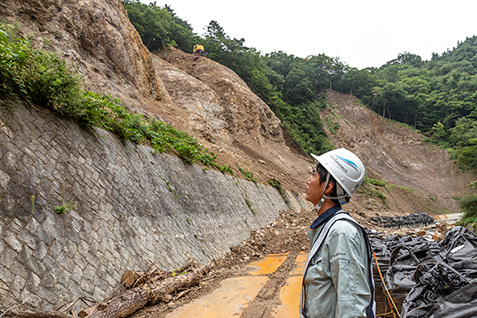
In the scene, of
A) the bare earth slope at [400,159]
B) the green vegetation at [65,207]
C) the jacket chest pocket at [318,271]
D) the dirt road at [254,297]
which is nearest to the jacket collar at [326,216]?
the jacket chest pocket at [318,271]

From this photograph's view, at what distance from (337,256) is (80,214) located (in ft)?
14.3

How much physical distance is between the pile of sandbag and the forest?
107ft

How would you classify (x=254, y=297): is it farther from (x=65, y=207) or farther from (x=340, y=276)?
(x=340, y=276)

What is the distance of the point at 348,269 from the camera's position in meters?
1.34

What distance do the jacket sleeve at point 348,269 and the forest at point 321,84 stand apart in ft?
112

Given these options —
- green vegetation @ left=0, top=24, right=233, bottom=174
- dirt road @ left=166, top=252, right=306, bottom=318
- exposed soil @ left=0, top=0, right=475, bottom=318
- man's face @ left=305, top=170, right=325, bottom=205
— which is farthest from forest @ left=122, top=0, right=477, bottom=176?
man's face @ left=305, top=170, right=325, bottom=205

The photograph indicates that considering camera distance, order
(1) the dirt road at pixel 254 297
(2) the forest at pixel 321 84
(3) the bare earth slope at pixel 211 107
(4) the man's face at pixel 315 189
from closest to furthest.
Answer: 1. (4) the man's face at pixel 315 189
2. (1) the dirt road at pixel 254 297
3. (3) the bare earth slope at pixel 211 107
4. (2) the forest at pixel 321 84

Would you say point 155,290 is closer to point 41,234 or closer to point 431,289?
point 41,234

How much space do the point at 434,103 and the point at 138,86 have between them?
6918cm

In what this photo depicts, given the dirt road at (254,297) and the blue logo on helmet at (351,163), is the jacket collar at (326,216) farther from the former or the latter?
the dirt road at (254,297)

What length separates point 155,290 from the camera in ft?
14.3

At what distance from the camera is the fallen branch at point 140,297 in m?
3.47

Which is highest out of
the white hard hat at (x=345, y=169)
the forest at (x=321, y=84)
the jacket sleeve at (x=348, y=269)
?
the forest at (x=321, y=84)

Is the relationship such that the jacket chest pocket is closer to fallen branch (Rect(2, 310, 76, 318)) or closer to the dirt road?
the dirt road
